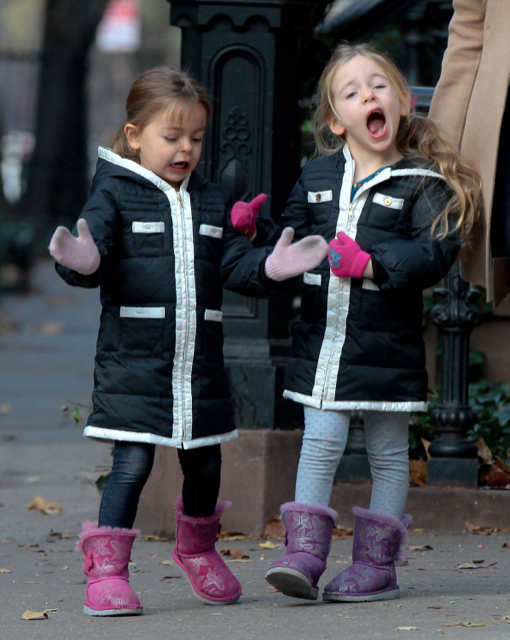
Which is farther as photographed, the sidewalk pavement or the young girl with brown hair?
the young girl with brown hair

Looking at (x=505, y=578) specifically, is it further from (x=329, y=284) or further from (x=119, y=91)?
(x=119, y=91)

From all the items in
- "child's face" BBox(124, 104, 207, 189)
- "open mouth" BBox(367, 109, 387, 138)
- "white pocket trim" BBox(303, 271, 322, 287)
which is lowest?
"white pocket trim" BBox(303, 271, 322, 287)

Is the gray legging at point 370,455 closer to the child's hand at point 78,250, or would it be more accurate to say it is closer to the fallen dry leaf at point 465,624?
the fallen dry leaf at point 465,624

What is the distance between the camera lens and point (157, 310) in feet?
10.8

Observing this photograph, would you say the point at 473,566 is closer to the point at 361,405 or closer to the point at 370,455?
the point at 370,455

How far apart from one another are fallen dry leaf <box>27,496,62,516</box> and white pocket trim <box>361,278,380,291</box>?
2.31 meters

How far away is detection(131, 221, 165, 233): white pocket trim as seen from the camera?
3.31m

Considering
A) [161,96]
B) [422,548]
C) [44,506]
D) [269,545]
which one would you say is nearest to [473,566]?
[422,548]

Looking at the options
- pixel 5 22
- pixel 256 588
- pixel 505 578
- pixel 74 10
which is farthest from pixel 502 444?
pixel 5 22

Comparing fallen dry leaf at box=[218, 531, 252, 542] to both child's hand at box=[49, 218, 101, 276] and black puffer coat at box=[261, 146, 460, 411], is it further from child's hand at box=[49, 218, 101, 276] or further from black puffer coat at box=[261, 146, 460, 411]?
child's hand at box=[49, 218, 101, 276]

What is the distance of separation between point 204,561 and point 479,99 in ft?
5.29

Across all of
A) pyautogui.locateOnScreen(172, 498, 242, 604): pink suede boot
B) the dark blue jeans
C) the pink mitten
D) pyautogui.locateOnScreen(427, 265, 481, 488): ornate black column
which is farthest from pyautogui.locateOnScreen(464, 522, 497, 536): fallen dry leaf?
the pink mitten

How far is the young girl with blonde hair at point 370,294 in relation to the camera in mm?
3275

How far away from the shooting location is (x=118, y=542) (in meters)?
3.25
